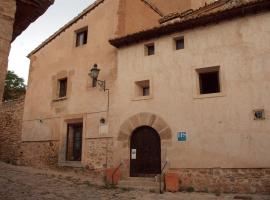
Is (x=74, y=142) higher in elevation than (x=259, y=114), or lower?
lower

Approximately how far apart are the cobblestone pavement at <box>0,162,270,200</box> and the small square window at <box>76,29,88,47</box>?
6.39 meters

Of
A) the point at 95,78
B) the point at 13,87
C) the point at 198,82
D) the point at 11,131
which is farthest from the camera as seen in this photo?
the point at 13,87

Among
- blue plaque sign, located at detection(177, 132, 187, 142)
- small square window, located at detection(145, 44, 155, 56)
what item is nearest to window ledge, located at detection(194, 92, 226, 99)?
blue plaque sign, located at detection(177, 132, 187, 142)

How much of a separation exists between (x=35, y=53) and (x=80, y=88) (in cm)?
456

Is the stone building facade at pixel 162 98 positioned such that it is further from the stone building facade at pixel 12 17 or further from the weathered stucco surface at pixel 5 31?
the weathered stucco surface at pixel 5 31

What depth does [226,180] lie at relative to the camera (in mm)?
8195

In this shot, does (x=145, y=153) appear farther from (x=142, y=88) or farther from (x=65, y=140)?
(x=65, y=140)

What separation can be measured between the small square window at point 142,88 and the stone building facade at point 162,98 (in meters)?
0.04

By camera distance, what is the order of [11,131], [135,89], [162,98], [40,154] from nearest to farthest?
[162,98], [135,89], [40,154], [11,131]

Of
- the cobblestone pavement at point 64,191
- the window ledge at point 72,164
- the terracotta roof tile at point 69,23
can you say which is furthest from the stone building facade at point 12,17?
the terracotta roof tile at point 69,23

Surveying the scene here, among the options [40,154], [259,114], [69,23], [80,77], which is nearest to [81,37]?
[69,23]

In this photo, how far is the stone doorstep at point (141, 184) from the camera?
8734mm

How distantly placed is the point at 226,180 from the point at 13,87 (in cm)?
2135

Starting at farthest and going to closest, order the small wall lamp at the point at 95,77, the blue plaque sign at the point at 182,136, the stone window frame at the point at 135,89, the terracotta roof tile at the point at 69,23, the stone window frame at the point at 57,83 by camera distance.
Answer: the terracotta roof tile at the point at 69,23 < the stone window frame at the point at 57,83 < the small wall lamp at the point at 95,77 < the stone window frame at the point at 135,89 < the blue plaque sign at the point at 182,136
